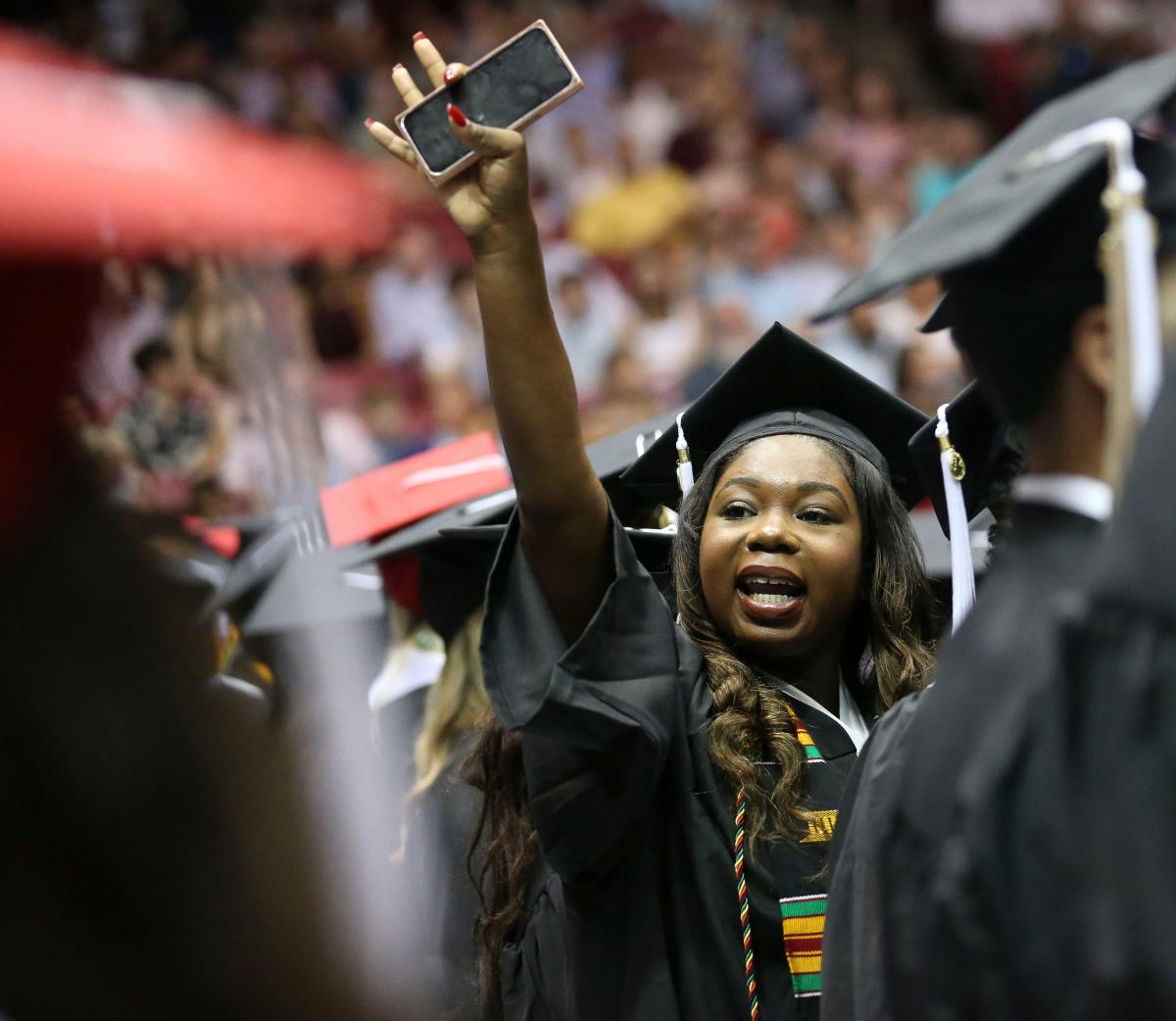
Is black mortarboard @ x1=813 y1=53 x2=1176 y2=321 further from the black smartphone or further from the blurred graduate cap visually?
the blurred graduate cap

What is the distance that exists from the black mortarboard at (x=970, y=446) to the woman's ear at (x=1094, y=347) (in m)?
0.73

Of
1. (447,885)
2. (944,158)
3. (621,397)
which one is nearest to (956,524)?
(447,885)

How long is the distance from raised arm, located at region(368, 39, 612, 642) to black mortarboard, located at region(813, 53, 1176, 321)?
56 cm

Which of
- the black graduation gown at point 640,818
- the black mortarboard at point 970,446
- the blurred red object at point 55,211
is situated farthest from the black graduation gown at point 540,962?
the blurred red object at point 55,211

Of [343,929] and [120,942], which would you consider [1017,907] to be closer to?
[343,929]

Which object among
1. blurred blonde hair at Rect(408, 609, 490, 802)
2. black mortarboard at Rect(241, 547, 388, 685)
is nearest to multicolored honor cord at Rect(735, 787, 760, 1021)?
blurred blonde hair at Rect(408, 609, 490, 802)

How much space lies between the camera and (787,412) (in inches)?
109

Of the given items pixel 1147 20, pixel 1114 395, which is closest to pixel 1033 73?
pixel 1147 20

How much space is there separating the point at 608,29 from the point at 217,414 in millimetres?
4921

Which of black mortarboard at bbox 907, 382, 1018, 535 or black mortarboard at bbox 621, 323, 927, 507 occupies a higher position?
black mortarboard at bbox 621, 323, 927, 507

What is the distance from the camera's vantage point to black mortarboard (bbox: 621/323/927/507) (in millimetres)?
2709

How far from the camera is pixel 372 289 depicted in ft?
28.0

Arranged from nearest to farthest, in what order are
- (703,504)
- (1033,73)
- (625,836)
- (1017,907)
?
1. (1017,907)
2. (625,836)
3. (703,504)
4. (1033,73)

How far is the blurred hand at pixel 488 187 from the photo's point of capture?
1979 millimetres
